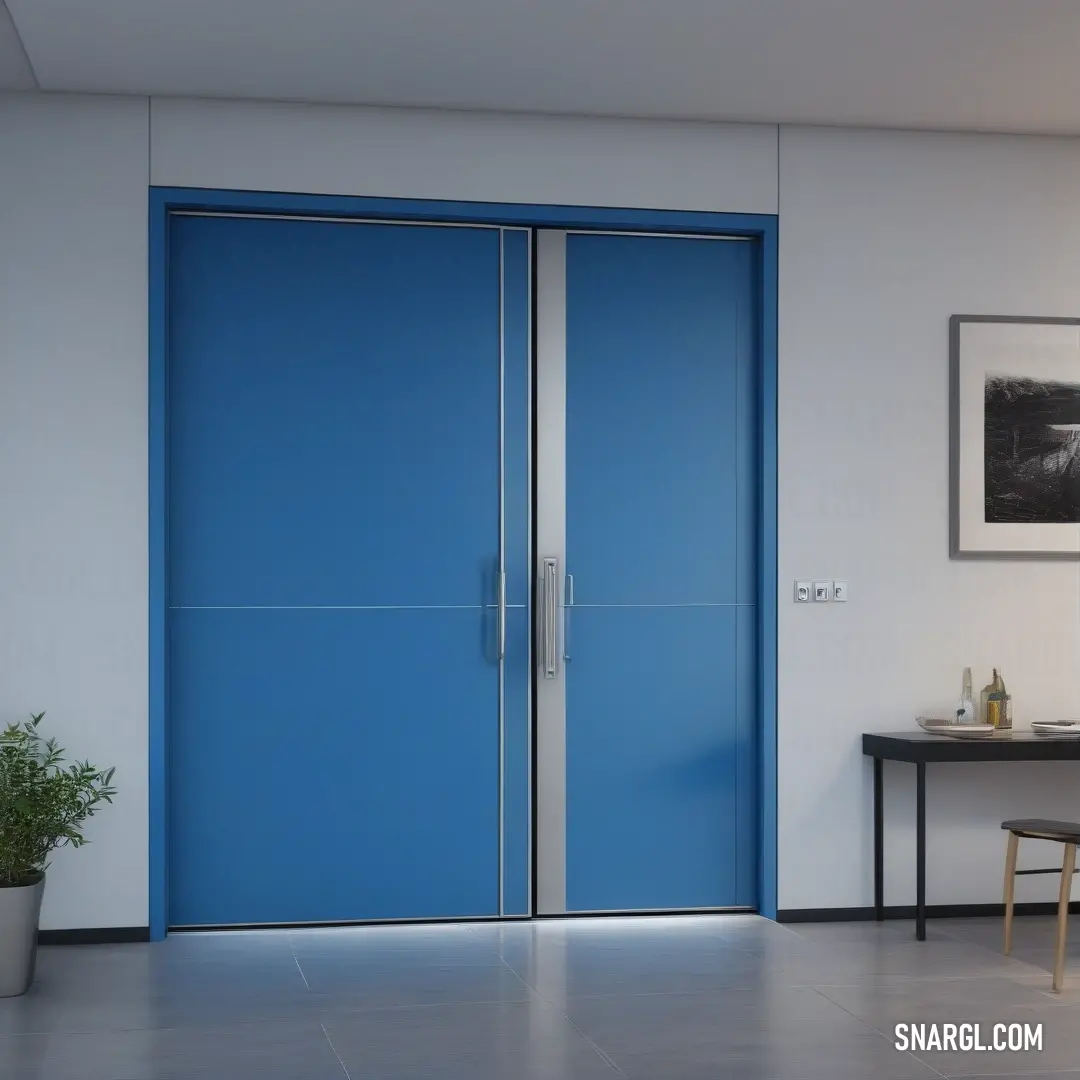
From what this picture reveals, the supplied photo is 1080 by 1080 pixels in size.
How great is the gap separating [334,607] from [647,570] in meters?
1.13

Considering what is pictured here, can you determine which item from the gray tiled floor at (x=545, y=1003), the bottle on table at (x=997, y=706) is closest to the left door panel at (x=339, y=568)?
the gray tiled floor at (x=545, y=1003)

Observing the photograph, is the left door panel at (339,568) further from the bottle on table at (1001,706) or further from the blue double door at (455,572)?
the bottle on table at (1001,706)

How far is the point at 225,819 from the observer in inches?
196

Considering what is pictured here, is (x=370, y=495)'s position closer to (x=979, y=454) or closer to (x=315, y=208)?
(x=315, y=208)

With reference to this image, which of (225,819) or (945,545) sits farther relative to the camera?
(945,545)

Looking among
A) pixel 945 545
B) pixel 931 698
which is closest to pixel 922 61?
pixel 945 545

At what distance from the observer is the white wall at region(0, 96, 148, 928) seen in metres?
4.79

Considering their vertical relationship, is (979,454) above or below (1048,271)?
below

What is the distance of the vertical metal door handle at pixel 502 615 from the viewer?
16.8ft

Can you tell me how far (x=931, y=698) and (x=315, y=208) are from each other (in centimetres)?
283

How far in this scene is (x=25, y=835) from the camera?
4.27 metres

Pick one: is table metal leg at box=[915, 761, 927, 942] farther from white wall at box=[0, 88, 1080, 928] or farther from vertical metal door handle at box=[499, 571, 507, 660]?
vertical metal door handle at box=[499, 571, 507, 660]

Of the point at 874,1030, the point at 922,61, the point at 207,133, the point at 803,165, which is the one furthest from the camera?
the point at 803,165

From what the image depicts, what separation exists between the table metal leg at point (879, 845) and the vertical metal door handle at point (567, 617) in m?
1.17
